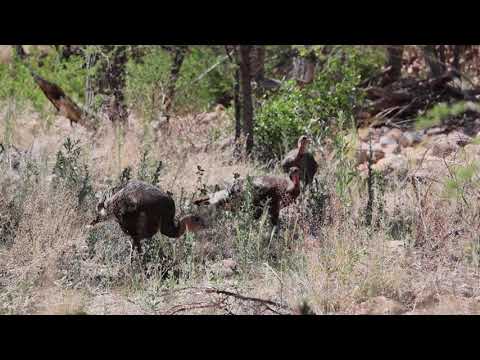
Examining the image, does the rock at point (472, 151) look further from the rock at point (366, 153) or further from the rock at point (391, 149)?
the rock at point (391, 149)

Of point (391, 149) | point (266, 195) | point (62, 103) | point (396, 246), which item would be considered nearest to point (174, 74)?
point (62, 103)

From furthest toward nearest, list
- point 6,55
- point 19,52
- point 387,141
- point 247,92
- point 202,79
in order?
1. point 6,55
2. point 19,52
3. point 202,79
4. point 387,141
5. point 247,92

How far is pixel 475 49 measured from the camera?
1177 centimetres

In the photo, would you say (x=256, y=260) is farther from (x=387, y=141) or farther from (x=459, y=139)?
(x=387, y=141)

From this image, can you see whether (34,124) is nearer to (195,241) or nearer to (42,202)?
(42,202)

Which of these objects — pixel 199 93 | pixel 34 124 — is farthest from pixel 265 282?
Answer: pixel 199 93

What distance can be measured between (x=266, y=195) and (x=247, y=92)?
2.71 metres

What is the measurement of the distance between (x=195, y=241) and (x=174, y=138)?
3.13m

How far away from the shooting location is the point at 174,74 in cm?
1009

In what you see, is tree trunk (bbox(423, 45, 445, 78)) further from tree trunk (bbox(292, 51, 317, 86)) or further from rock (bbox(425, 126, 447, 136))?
rock (bbox(425, 126, 447, 136))

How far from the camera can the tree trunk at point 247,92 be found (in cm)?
755

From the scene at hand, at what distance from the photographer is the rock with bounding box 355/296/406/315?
4.19 metres

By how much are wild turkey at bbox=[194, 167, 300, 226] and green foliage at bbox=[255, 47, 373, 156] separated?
7.04 ft

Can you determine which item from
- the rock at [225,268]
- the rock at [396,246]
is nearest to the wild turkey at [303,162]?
the rock at [396,246]
